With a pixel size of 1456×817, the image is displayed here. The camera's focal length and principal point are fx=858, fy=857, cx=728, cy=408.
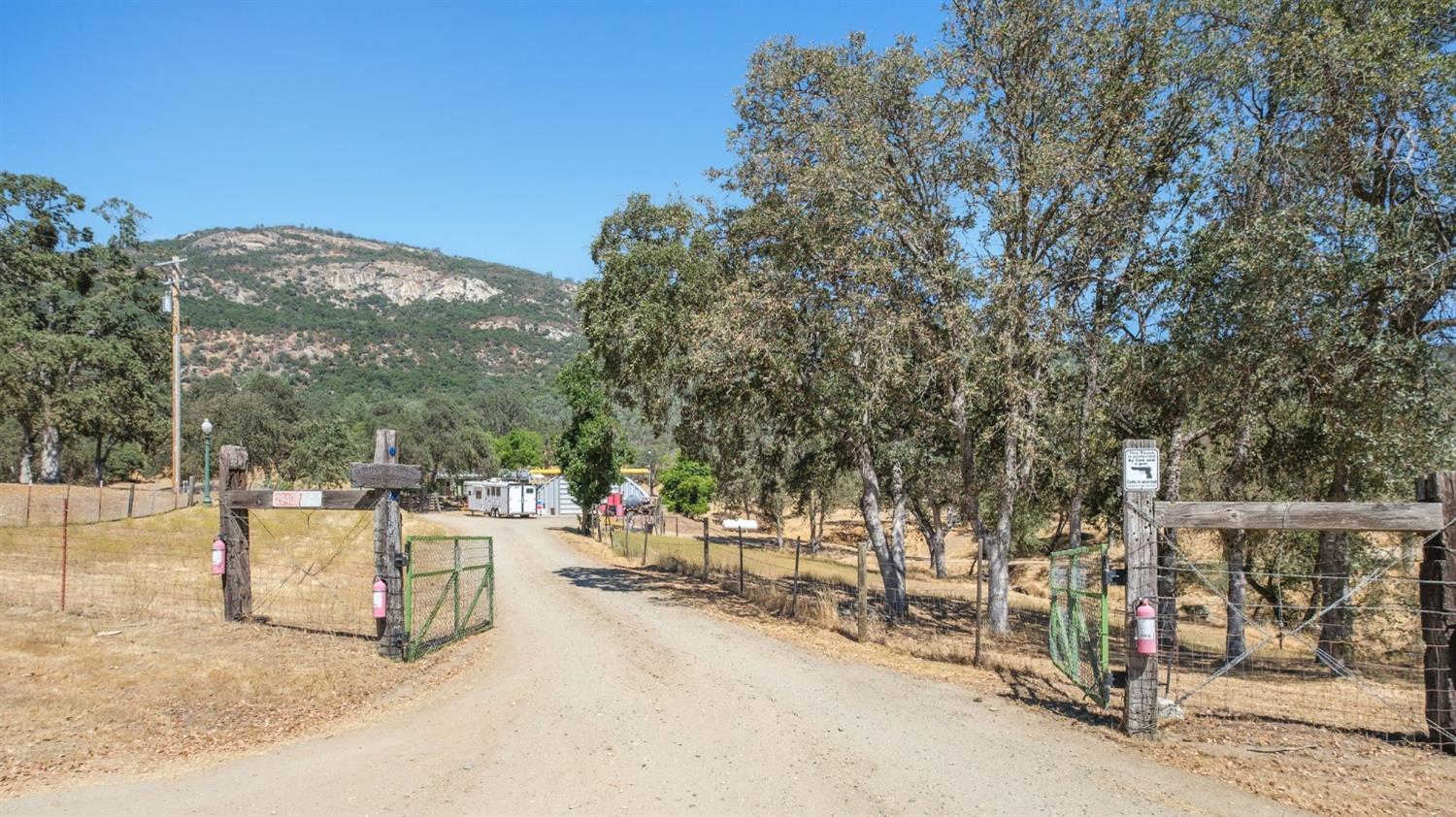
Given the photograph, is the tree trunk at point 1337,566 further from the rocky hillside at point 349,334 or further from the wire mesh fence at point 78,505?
the rocky hillside at point 349,334

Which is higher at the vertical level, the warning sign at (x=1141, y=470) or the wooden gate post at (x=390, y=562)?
the warning sign at (x=1141, y=470)

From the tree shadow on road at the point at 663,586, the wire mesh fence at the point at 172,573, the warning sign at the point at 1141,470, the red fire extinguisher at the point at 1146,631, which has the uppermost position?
the warning sign at the point at 1141,470

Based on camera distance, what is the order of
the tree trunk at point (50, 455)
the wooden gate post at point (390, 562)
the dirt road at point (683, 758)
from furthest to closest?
the tree trunk at point (50, 455) < the wooden gate post at point (390, 562) < the dirt road at point (683, 758)

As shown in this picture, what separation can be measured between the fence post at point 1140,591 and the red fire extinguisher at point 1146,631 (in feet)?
0.25

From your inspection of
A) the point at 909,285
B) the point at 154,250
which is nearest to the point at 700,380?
the point at 909,285

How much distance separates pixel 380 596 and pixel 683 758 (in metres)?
5.97

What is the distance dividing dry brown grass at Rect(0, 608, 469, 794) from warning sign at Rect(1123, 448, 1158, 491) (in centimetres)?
829

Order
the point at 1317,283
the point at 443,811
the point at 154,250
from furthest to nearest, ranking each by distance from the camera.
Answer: the point at 154,250 < the point at 1317,283 < the point at 443,811

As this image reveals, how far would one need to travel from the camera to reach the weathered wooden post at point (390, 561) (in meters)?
11.5

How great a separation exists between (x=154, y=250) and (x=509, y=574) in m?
178

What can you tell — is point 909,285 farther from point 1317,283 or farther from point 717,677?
point 717,677

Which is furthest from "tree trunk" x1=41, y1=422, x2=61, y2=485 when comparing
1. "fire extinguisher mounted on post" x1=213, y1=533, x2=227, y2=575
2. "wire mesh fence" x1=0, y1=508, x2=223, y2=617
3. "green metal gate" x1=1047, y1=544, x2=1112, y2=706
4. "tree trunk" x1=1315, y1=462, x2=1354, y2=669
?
"tree trunk" x1=1315, y1=462, x2=1354, y2=669

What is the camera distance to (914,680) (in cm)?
1102

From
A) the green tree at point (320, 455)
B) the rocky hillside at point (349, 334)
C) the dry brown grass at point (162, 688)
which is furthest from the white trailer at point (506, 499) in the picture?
the rocky hillside at point (349, 334)
